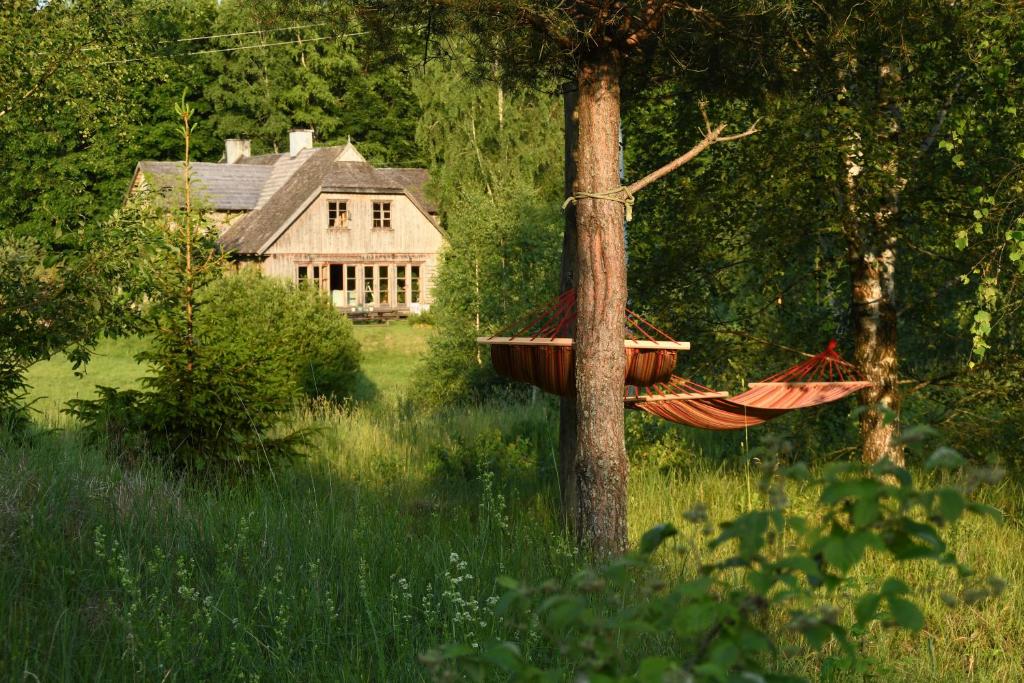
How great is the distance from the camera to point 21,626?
4398mm

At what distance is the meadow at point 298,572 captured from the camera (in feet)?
14.1

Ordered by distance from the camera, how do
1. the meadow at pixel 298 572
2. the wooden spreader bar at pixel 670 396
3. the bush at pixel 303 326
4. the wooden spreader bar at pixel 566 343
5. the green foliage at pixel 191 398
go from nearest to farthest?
the meadow at pixel 298 572 < the wooden spreader bar at pixel 566 343 < the wooden spreader bar at pixel 670 396 < the green foliage at pixel 191 398 < the bush at pixel 303 326

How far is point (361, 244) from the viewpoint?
3656 centimetres

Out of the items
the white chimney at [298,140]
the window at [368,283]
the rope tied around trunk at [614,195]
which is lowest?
the rope tied around trunk at [614,195]

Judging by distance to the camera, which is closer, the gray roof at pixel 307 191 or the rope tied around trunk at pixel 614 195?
the rope tied around trunk at pixel 614 195

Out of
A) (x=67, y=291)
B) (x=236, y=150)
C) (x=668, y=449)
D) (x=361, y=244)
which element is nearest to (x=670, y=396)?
(x=668, y=449)

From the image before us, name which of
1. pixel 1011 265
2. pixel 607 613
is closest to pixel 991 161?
pixel 1011 265

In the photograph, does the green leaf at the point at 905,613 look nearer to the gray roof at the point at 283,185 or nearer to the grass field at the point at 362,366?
the grass field at the point at 362,366

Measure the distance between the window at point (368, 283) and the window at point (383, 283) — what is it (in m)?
0.27

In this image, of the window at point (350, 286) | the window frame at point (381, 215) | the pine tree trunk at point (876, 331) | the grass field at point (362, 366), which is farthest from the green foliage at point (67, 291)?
the window frame at point (381, 215)

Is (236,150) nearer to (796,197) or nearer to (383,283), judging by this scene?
(383,283)

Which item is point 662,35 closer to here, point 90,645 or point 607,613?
point 607,613

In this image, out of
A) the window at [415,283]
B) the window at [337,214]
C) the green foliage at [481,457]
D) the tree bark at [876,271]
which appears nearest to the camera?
the tree bark at [876,271]

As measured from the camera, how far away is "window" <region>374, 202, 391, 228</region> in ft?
121
